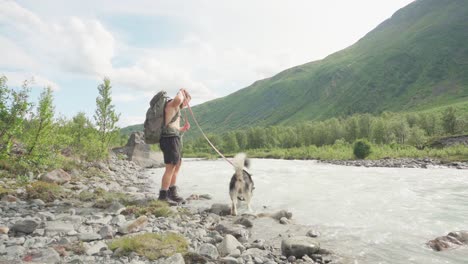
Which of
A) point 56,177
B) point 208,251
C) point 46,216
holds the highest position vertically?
point 56,177

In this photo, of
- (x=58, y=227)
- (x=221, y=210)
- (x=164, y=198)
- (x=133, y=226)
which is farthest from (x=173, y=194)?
(x=58, y=227)

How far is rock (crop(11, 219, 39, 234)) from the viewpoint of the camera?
21.6 ft

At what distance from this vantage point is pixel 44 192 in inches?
429

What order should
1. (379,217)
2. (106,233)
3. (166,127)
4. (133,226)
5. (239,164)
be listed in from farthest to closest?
(166,127)
(239,164)
(379,217)
(133,226)
(106,233)

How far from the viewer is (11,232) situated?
6.53 metres

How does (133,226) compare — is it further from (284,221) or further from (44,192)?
(44,192)

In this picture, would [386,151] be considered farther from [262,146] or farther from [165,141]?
[262,146]

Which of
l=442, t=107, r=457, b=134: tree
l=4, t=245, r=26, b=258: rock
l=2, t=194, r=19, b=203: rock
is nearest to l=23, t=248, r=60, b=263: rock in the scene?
l=4, t=245, r=26, b=258: rock

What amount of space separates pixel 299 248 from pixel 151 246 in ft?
9.60

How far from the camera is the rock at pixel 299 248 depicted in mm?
6439

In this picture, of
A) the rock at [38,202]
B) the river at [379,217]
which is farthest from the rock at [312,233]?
the rock at [38,202]

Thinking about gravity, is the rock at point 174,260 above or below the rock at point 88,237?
below

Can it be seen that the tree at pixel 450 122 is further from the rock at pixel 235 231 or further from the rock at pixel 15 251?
the rock at pixel 15 251

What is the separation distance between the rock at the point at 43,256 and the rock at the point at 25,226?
156cm
